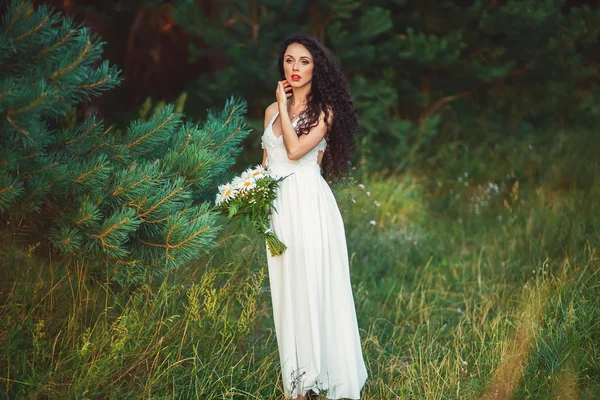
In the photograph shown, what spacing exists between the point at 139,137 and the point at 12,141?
0.67 meters

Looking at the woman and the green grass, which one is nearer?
the green grass

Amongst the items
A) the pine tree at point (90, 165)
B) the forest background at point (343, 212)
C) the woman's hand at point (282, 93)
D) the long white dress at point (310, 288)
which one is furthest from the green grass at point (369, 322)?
the woman's hand at point (282, 93)

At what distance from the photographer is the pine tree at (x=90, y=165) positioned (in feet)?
9.65

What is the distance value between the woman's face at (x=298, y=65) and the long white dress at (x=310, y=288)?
1.06 ft

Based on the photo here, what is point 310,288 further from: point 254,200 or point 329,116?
point 329,116

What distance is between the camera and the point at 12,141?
10.3 ft

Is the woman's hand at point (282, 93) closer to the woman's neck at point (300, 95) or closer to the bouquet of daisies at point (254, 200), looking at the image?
the woman's neck at point (300, 95)

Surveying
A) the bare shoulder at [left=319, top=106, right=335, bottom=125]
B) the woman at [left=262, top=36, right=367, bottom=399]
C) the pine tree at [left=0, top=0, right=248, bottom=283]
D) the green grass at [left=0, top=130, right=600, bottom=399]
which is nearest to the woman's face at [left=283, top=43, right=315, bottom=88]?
the woman at [left=262, top=36, right=367, bottom=399]

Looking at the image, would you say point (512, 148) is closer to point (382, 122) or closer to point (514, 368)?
point (382, 122)

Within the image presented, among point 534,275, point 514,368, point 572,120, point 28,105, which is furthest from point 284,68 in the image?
point 572,120

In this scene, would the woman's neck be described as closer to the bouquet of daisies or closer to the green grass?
the bouquet of daisies

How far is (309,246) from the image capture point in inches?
154

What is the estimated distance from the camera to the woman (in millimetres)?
3926

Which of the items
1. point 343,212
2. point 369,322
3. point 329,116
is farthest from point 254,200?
point 343,212
